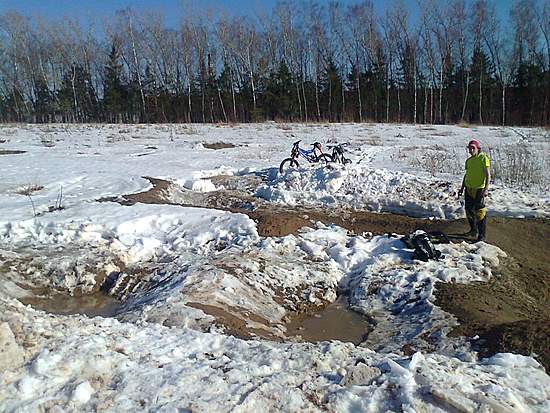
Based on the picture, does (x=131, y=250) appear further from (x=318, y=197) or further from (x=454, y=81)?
(x=454, y=81)

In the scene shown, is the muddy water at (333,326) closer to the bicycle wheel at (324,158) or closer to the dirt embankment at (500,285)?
the dirt embankment at (500,285)

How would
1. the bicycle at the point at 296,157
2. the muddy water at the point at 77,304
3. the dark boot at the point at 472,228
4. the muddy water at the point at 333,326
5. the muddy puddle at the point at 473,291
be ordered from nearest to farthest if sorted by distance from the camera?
1. the muddy puddle at the point at 473,291
2. the muddy water at the point at 333,326
3. the muddy water at the point at 77,304
4. the dark boot at the point at 472,228
5. the bicycle at the point at 296,157

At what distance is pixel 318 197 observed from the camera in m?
12.0

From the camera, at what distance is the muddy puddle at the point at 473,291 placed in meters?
4.69

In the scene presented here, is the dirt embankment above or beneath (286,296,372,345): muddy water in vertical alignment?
above

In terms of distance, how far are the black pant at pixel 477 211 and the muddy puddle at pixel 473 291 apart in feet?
1.06

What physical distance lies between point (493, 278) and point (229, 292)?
3.94 m

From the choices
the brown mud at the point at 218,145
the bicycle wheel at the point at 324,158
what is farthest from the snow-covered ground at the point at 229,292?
the brown mud at the point at 218,145

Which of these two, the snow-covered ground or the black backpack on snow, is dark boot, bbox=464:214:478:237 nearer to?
the snow-covered ground

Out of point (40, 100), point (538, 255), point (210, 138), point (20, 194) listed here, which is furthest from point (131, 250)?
→ point (40, 100)

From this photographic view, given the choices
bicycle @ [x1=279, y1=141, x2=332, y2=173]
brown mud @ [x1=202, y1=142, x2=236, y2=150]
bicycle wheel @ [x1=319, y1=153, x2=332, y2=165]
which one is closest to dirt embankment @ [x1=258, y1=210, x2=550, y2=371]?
bicycle @ [x1=279, y1=141, x2=332, y2=173]

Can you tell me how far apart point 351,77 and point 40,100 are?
3480cm

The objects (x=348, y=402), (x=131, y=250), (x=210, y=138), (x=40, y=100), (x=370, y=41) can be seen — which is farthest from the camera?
(x=40, y=100)

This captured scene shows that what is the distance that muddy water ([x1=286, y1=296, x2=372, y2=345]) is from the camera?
5789 mm
